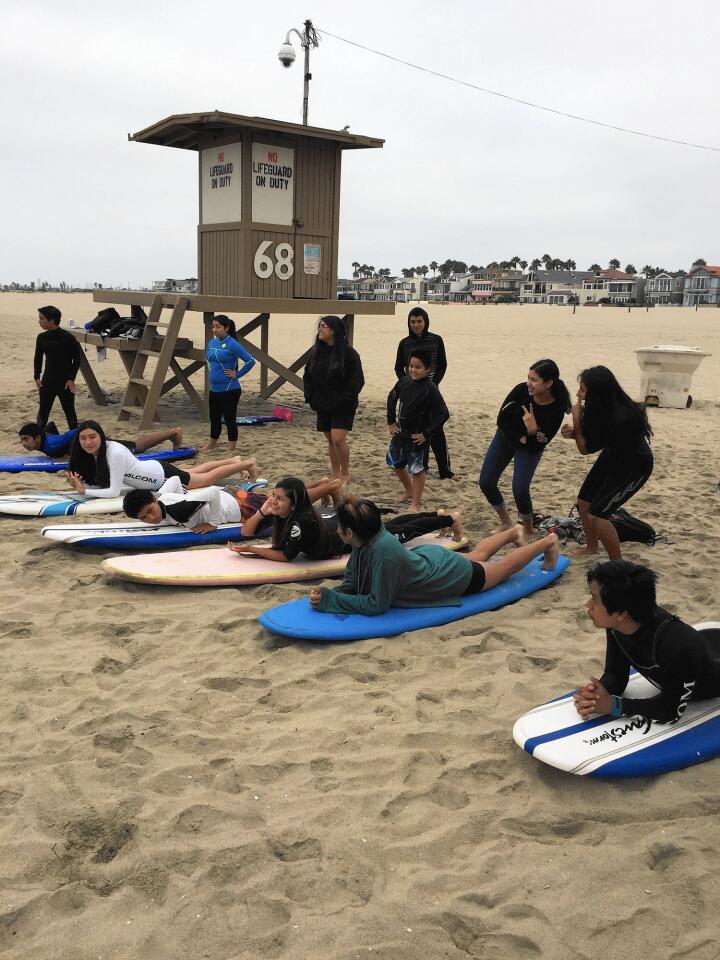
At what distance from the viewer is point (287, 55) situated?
1139 cm

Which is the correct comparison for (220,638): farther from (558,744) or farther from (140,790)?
(558,744)

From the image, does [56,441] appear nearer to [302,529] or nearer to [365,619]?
[302,529]

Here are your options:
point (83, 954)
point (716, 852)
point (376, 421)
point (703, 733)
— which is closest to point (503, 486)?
point (376, 421)

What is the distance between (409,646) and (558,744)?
125cm

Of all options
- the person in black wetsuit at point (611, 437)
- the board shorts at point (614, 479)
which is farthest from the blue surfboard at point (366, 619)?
the person in black wetsuit at point (611, 437)

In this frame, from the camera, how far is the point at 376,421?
1150 cm

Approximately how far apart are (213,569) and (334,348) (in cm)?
258

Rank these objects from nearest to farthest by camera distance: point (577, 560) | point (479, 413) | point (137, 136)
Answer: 1. point (577, 560)
2. point (137, 136)
3. point (479, 413)

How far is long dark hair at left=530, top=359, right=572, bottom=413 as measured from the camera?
212 inches

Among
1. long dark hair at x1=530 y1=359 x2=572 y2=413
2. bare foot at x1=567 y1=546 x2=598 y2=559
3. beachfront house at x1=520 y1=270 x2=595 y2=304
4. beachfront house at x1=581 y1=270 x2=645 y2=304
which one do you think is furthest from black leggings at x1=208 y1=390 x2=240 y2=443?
beachfront house at x1=520 y1=270 x2=595 y2=304

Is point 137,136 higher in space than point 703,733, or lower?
higher

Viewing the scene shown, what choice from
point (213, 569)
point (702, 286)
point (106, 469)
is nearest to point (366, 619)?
point (213, 569)

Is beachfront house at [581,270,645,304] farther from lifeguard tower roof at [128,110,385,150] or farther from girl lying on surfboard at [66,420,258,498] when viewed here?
girl lying on surfboard at [66,420,258,498]

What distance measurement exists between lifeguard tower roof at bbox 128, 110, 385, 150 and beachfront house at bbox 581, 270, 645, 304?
297 feet
